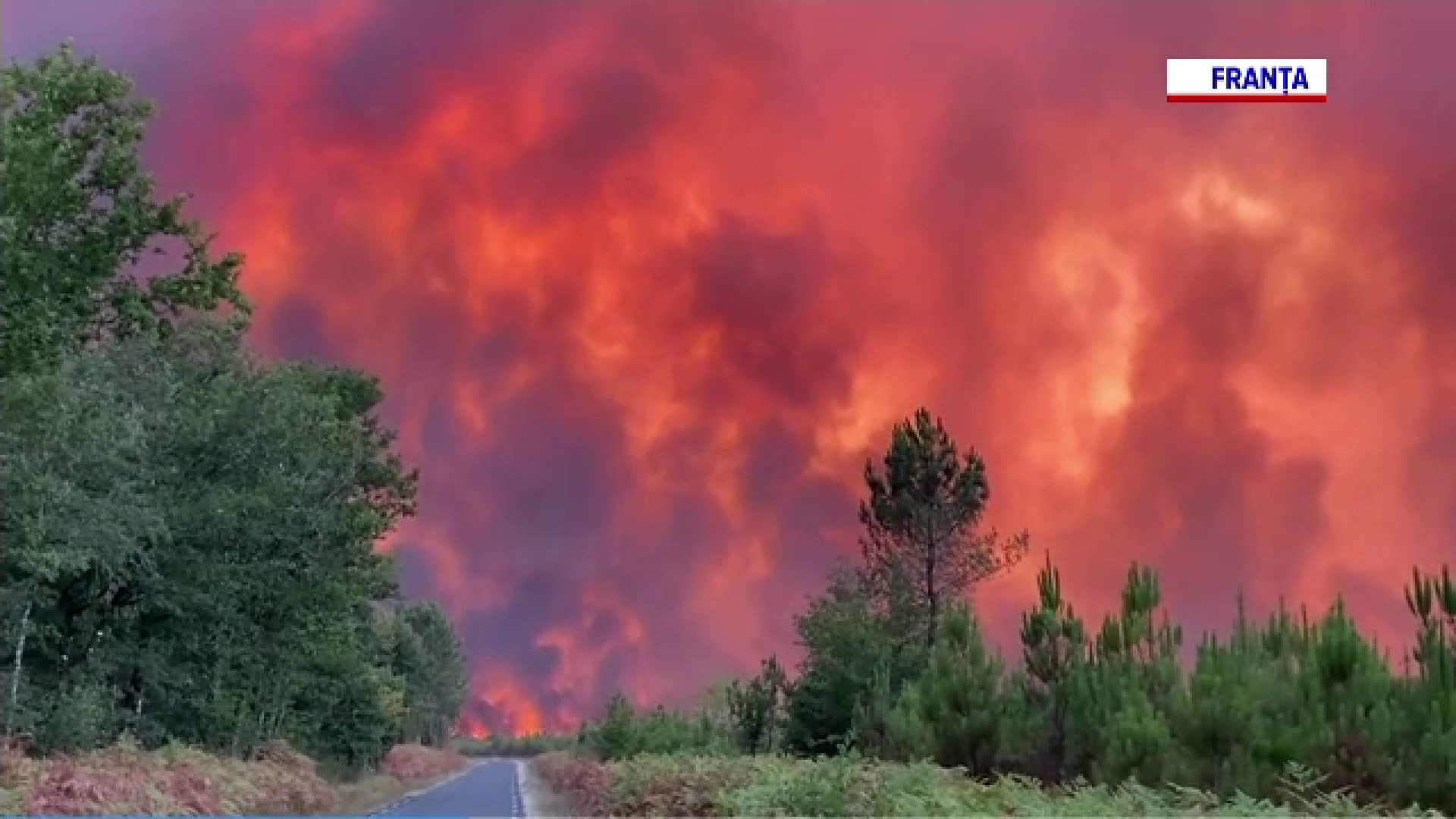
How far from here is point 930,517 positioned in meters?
48.5

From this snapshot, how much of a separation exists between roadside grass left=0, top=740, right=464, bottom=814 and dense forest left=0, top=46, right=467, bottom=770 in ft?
8.00

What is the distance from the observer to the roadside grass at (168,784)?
23.8m

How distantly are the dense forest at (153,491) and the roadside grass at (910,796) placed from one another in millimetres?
14447

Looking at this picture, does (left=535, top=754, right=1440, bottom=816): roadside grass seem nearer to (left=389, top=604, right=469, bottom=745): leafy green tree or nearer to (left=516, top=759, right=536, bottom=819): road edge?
(left=516, top=759, right=536, bottom=819): road edge

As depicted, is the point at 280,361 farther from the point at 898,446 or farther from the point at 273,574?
the point at 898,446

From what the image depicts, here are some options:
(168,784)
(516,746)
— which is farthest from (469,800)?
(516,746)

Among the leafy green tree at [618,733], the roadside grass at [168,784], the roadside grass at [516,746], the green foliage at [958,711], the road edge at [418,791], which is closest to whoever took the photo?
the roadside grass at [168,784]

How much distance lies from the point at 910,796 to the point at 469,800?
38810 millimetres

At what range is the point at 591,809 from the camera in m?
35.1

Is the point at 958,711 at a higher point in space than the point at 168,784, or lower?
higher

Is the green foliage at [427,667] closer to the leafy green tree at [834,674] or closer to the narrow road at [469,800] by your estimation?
the narrow road at [469,800]

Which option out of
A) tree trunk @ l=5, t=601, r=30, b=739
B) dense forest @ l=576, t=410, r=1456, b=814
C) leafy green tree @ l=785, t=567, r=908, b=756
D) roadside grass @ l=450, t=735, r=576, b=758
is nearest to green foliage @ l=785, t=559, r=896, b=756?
leafy green tree @ l=785, t=567, r=908, b=756

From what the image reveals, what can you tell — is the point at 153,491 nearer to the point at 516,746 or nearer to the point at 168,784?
the point at 168,784

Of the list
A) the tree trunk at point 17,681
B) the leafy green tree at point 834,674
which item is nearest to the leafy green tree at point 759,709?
the leafy green tree at point 834,674
